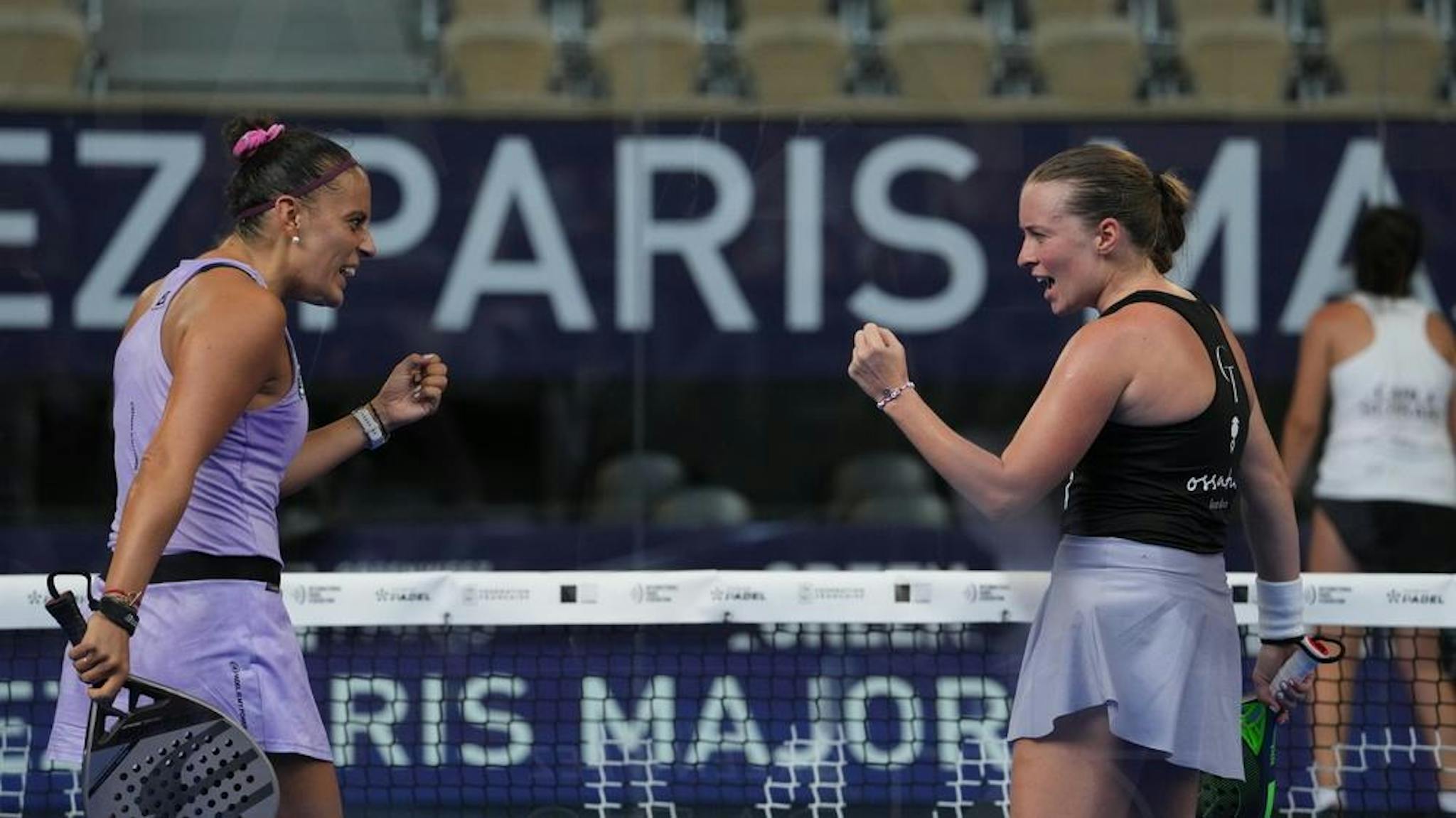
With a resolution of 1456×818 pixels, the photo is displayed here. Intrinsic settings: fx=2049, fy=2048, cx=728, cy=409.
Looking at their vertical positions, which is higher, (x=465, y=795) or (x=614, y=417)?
(x=614, y=417)

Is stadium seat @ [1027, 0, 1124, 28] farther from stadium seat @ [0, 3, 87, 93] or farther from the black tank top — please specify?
the black tank top

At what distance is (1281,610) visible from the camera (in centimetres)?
303

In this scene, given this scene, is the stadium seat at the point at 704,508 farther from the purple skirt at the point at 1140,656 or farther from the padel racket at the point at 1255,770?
the purple skirt at the point at 1140,656

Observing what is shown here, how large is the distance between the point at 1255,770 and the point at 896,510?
2.57 meters

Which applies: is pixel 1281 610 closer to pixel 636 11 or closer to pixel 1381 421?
pixel 1381 421

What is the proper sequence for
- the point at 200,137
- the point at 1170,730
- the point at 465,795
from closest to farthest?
the point at 1170,730 → the point at 465,795 → the point at 200,137

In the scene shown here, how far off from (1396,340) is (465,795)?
2527 mm

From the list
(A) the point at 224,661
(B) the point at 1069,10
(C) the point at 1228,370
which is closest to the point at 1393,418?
(B) the point at 1069,10

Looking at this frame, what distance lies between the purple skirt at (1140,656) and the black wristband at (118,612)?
1146mm

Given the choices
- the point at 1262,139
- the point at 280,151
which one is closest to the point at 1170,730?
the point at 280,151

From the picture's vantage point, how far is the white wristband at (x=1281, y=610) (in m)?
3.02

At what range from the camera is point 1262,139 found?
5641 millimetres

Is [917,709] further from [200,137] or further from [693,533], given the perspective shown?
[200,137]

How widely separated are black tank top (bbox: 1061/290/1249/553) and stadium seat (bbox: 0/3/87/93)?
3659mm
